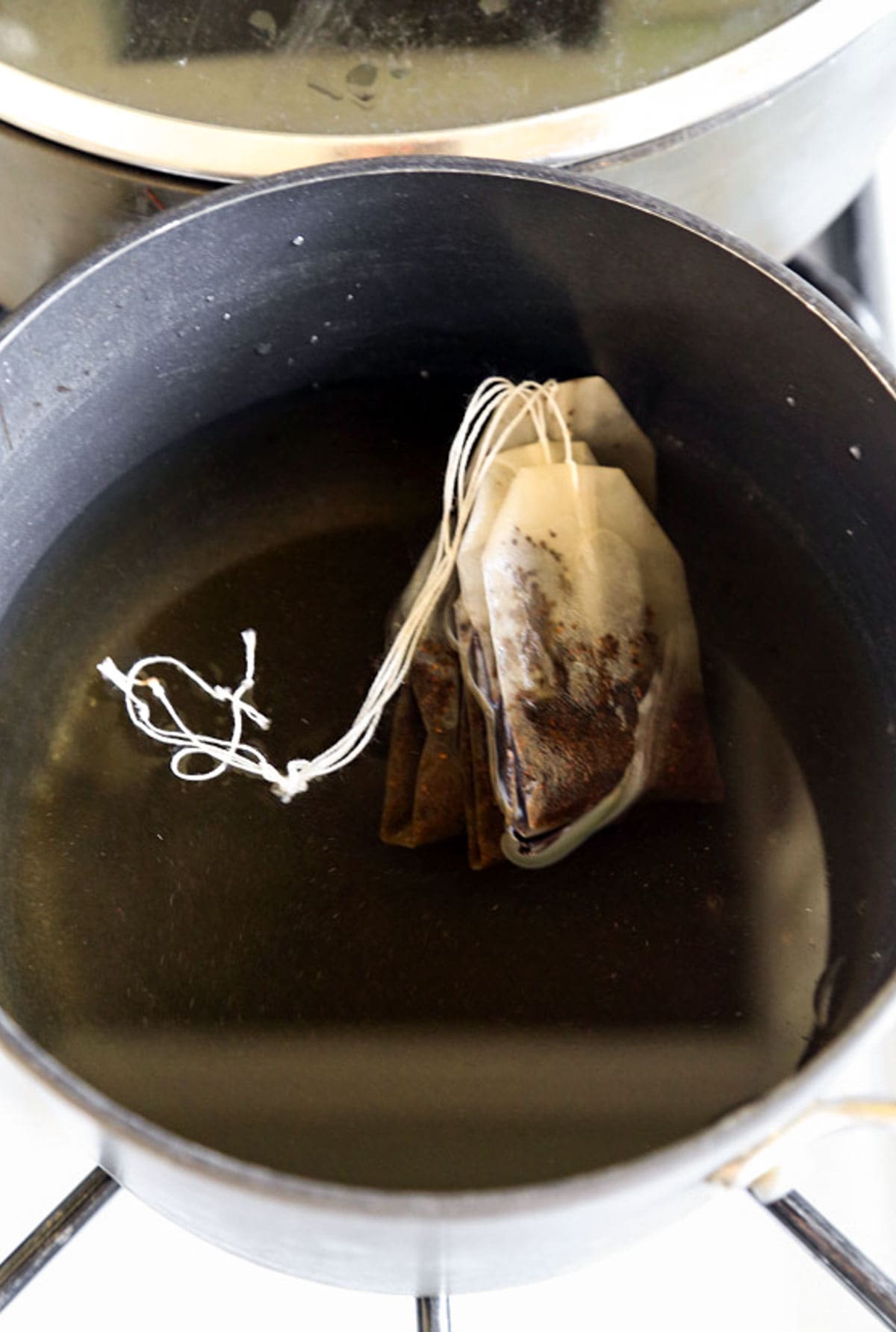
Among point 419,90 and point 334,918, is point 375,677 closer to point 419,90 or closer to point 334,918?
point 334,918

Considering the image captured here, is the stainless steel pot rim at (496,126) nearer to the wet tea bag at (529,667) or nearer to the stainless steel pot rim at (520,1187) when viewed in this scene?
the wet tea bag at (529,667)

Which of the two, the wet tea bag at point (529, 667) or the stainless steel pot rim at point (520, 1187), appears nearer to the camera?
the stainless steel pot rim at point (520, 1187)

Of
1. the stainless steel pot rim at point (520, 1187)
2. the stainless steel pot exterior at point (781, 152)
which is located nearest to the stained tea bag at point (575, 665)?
the stainless steel pot exterior at point (781, 152)

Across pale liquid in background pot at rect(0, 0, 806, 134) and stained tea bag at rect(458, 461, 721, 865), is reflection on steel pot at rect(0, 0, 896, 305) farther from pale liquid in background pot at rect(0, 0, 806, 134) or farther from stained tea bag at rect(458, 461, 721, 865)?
stained tea bag at rect(458, 461, 721, 865)


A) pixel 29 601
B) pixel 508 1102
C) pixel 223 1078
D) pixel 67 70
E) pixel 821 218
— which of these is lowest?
pixel 508 1102

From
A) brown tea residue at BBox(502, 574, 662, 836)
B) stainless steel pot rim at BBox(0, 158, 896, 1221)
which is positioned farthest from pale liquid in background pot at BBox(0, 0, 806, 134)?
stainless steel pot rim at BBox(0, 158, 896, 1221)

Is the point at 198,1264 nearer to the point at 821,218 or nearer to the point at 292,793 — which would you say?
the point at 292,793

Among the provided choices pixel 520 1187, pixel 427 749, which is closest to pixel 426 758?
pixel 427 749

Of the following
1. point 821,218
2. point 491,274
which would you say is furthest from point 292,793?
point 821,218
